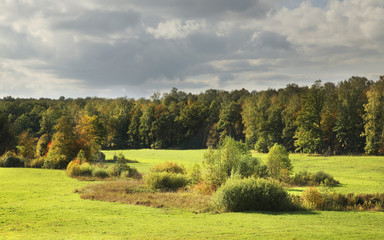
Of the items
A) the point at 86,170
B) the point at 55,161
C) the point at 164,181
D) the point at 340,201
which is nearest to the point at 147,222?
the point at 340,201

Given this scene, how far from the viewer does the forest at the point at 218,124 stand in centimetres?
6988

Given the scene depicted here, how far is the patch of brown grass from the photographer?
1133 inches

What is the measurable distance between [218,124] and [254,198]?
94638 mm

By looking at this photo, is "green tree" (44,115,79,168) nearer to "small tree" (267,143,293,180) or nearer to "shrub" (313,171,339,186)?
"small tree" (267,143,293,180)

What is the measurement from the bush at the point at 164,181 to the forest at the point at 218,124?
2775 cm

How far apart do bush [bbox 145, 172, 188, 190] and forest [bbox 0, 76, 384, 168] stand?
27.7m

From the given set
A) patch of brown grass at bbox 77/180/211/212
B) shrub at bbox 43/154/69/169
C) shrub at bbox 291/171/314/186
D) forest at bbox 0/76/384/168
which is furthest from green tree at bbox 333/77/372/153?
shrub at bbox 43/154/69/169

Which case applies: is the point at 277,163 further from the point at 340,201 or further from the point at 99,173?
the point at 99,173

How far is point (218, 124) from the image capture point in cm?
12100

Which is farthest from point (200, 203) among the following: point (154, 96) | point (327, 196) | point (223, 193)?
point (154, 96)

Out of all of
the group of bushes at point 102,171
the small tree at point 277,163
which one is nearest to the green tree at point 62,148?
the group of bushes at point 102,171

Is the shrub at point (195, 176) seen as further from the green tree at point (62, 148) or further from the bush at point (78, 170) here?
the green tree at point (62, 148)

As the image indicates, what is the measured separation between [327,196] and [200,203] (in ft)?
36.4

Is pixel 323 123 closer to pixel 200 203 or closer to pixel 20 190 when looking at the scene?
pixel 200 203
